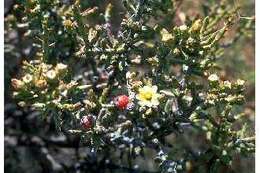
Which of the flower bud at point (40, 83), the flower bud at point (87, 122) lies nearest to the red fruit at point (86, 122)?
the flower bud at point (87, 122)

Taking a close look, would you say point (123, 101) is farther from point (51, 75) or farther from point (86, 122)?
point (51, 75)

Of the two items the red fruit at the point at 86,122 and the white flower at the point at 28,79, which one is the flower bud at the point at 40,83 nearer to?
the white flower at the point at 28,79

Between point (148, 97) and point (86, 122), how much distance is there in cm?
29

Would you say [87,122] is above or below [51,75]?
below

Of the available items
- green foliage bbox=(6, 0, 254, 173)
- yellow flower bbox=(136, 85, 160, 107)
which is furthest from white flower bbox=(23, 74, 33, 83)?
yellow flower bbox=(136, 85, 160, 107)

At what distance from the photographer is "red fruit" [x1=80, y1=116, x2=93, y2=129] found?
7.30 ft

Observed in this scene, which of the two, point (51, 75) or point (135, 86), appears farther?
point (135, 86)

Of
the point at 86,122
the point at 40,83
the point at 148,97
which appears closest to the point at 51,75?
the point at 40,83

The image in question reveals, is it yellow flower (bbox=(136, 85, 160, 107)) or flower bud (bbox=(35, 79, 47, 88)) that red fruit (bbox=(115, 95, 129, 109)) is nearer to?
yellow flower (bbox=(136, 85, 160, 107))

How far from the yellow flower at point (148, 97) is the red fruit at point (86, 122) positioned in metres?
0.23

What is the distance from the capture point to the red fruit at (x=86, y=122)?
7.30 ft

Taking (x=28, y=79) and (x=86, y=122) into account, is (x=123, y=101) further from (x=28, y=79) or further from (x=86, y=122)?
(x=28, y=79)

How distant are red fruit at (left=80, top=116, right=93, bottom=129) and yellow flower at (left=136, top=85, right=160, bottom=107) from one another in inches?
9.0

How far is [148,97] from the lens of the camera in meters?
2.23
